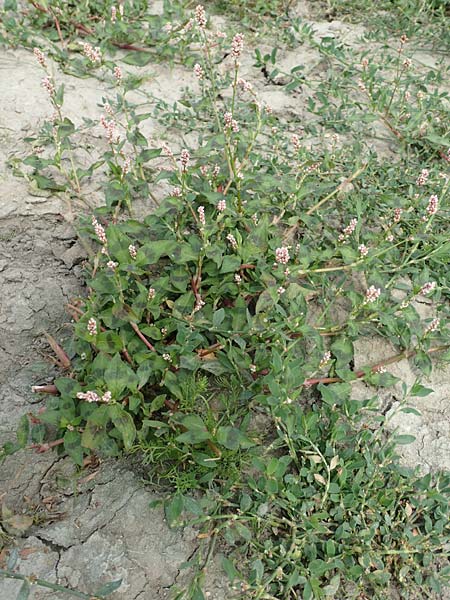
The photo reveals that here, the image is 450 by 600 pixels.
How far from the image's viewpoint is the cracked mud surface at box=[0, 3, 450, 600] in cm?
202

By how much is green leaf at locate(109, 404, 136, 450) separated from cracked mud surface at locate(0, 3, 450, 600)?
9.3 inches

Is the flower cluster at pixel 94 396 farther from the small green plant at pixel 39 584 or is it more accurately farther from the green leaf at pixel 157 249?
the green leaf at pixel 157 249

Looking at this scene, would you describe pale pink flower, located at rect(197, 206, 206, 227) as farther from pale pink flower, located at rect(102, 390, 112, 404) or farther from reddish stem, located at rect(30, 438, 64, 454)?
reddish stem, located at rect(30, 438, 64, 454)

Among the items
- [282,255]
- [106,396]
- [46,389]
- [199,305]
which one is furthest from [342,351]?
[46,389]

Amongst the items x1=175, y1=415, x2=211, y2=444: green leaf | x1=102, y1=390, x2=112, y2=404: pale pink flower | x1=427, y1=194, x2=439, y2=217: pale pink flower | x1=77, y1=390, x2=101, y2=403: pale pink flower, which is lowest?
x1=175, y1=415, x2=211, y2=444: green leaf

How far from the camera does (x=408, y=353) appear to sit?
8.24 feet

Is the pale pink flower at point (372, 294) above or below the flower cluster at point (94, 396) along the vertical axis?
above

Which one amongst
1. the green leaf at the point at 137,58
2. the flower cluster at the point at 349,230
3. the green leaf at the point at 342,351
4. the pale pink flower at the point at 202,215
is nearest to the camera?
the pale pink flower at the point at 202,215

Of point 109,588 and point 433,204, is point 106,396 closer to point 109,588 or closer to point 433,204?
point 109,588

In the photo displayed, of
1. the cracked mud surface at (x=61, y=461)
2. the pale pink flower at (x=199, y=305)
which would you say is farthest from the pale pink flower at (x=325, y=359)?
the pale pink flower at (x=199, y=305)

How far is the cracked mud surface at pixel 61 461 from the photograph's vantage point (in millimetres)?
2018

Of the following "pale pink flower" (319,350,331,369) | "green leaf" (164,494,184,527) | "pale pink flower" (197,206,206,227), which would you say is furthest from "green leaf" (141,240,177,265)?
"green leaf" (164,494,184,527)

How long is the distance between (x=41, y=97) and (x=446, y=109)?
234cm

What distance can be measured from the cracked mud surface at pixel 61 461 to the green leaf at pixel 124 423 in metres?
0.24
